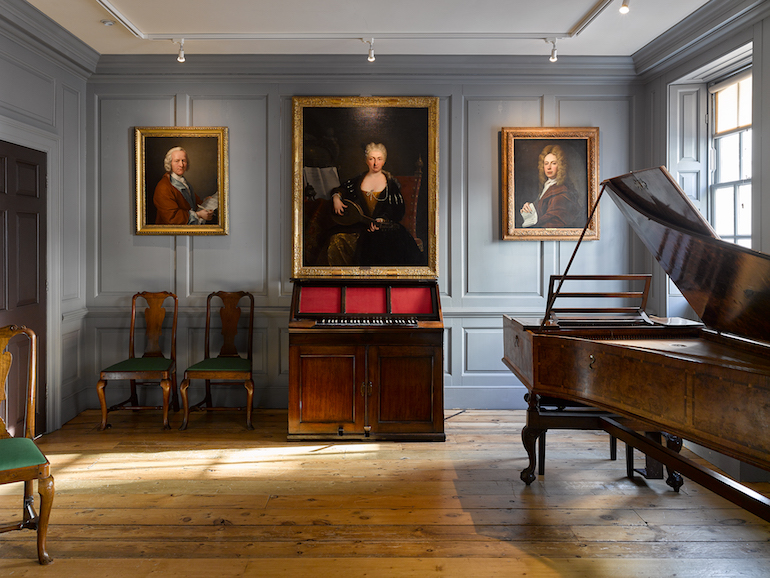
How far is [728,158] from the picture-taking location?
13.6 ft

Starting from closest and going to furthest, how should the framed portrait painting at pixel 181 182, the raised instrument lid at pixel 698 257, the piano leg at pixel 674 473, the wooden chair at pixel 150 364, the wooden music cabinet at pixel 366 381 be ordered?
the raised instrument lid at pixel 698 257
the piano leg at pixel 674 473
the wooden music cabinet at pixel 366 381
the wooden chair at pixel 150 364
the framed portrait painting at pixel 181 182

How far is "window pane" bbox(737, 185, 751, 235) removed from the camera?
12.7 ft

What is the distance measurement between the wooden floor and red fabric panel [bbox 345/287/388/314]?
1.11 m

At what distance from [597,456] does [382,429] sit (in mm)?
1597

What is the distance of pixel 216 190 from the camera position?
15.7 ft

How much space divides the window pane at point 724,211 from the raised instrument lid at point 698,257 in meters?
1.79

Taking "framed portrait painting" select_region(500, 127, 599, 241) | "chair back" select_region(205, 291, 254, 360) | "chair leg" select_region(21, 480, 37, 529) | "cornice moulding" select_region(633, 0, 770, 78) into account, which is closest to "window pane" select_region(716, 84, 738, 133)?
"cornice moulding" select_region(633, 0, 770, 78)

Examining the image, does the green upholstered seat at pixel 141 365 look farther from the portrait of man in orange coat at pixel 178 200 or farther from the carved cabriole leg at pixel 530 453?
the carved cabriole leg at pixel 530 453

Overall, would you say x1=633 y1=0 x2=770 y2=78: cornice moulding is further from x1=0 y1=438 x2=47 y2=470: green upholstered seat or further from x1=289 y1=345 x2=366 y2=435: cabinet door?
x1=0 y1=438 x2=47 y2=470: green upholstered seat

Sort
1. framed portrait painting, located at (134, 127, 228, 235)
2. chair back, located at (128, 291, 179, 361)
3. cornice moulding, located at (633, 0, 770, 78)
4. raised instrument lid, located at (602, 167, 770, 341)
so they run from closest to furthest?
raised instrument lid, located at (602, 167, 770, 341) < cornice moulding, located at (633, 0, 770, 78) < chair back, located at (128, 291, 179, 361) < framed portrait painting, located at (134, 127, 228, 235)

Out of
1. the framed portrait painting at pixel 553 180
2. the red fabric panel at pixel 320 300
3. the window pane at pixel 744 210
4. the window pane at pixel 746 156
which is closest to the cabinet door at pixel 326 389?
the red fabric panel at pixel 320 300

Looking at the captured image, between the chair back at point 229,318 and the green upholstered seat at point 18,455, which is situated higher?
the chair back at point 229,318

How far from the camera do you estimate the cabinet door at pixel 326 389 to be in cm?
403

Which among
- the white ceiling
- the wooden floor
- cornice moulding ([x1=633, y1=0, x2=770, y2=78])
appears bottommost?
the wooden floor
